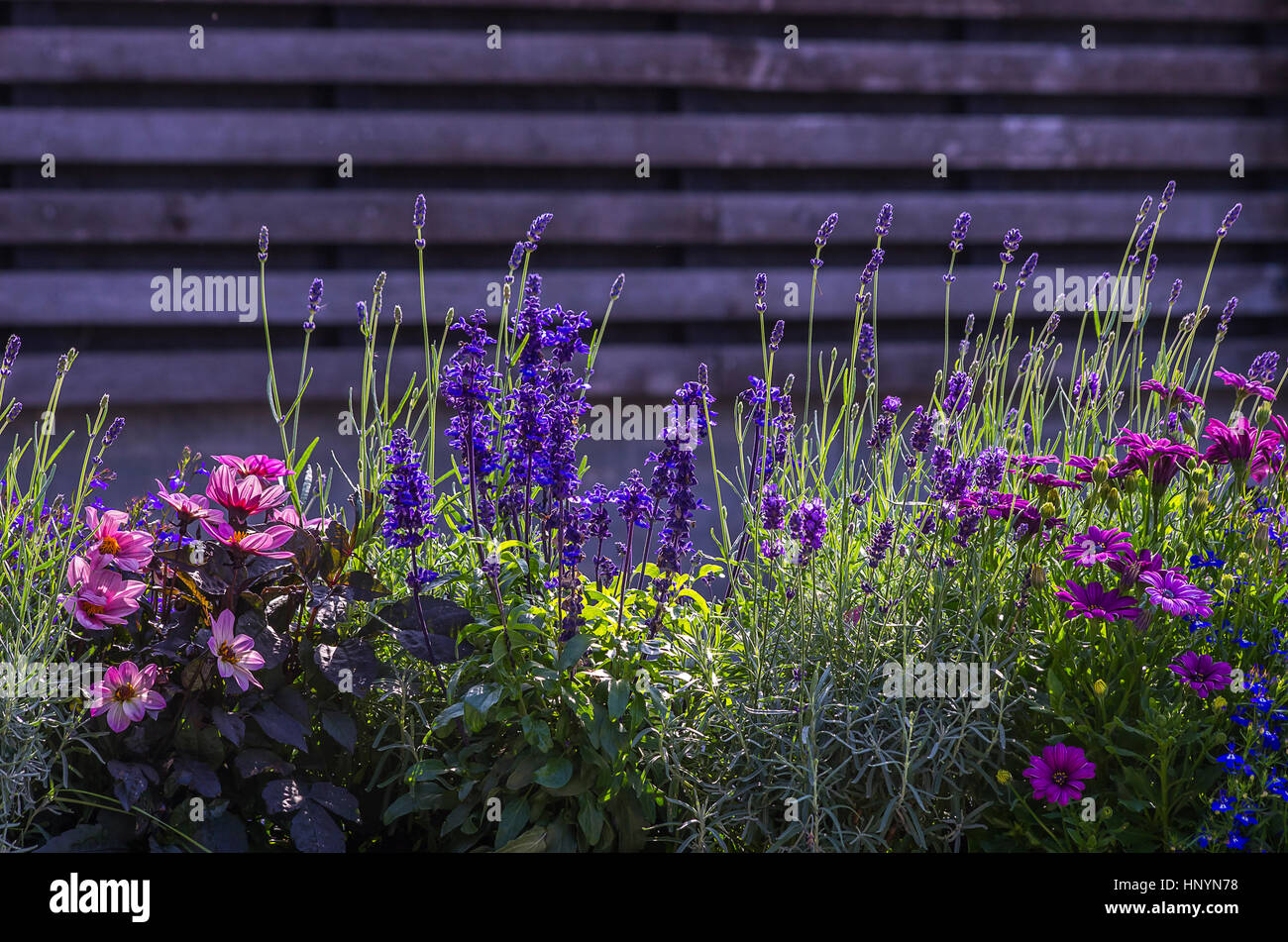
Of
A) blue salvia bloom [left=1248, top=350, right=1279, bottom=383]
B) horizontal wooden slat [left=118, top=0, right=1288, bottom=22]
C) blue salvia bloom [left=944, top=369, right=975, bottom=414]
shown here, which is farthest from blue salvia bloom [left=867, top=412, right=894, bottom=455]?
horizontal wooden slat [left=118, top=0, right=1288, bottom=22]

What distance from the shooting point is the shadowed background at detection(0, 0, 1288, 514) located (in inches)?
185

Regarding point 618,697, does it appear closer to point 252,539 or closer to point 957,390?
point 252,539

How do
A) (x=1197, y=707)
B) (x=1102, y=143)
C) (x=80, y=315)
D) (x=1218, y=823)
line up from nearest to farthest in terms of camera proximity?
(x=1218, y=823) → (x=1197, y=707) → (x=80, y=315) → (x=1102, y=143)

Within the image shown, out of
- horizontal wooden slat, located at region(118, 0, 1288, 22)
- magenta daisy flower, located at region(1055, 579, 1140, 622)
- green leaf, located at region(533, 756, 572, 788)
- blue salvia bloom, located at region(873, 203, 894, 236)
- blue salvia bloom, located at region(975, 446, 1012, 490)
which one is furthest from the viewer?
horizontal wooden slat, located at region(118, 0, 1288, 22)

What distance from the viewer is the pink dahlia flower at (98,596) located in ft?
5.44

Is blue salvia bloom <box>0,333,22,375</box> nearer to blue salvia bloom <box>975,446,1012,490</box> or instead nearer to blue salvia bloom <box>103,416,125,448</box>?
blue salvia bloom <box>103,416,125,448</box>

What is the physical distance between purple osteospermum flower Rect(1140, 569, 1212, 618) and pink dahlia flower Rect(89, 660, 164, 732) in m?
1.49

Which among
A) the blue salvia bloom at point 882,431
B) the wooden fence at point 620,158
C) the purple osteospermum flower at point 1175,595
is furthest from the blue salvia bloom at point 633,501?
the wooden fence at point 620,158

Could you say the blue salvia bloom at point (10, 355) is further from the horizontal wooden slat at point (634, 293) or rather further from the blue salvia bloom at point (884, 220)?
the horizontal wooden slat at point (634, 293)

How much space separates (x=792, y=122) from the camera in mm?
5090

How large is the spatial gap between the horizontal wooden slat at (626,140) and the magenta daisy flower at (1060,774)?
3.81 m
